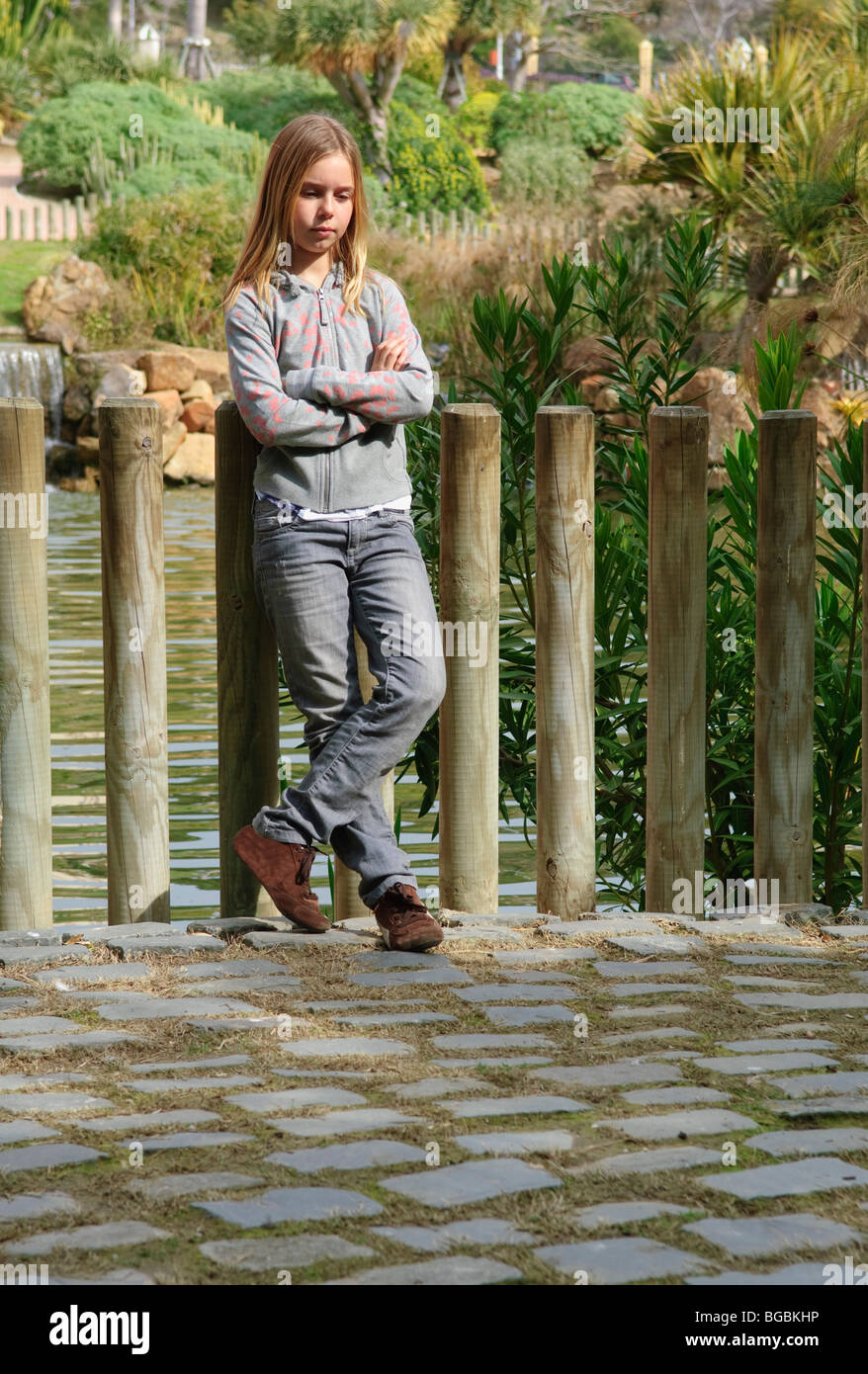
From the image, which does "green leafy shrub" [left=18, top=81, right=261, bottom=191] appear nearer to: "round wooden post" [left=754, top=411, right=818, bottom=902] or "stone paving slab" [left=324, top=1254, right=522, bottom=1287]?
"round wooden post" [left=754, top=411, right=818, bottom=902]

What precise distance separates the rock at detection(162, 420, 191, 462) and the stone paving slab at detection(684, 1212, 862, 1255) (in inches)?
595

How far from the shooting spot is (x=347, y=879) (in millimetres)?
3881

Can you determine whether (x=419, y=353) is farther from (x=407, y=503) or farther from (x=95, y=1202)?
(x=95, y=1202)

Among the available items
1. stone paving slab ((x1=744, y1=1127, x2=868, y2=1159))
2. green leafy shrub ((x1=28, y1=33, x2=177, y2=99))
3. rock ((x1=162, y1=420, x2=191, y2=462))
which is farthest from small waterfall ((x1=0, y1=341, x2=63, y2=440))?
stone paving slab ((x1=744, y1=1127, x2=868, y2=1159))

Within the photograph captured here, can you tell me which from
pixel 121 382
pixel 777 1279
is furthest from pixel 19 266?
pixel 777 1279

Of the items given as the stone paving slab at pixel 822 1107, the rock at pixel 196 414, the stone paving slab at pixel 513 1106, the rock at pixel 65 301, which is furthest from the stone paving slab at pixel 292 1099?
the rock at pixel 65 301

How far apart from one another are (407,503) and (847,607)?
1340 mm

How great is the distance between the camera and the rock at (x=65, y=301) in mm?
19047

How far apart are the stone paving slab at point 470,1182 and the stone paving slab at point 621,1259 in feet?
0.56

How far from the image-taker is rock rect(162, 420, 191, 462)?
671 inches

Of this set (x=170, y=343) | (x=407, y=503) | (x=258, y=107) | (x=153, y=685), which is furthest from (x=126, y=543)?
(x=258, y=107)

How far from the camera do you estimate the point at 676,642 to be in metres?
3.73

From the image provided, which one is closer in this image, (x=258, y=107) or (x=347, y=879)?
(x=347, y=879)

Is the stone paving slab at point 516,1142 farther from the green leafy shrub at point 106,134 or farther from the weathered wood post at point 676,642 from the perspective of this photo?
the green leafy shrub at point 106,134
